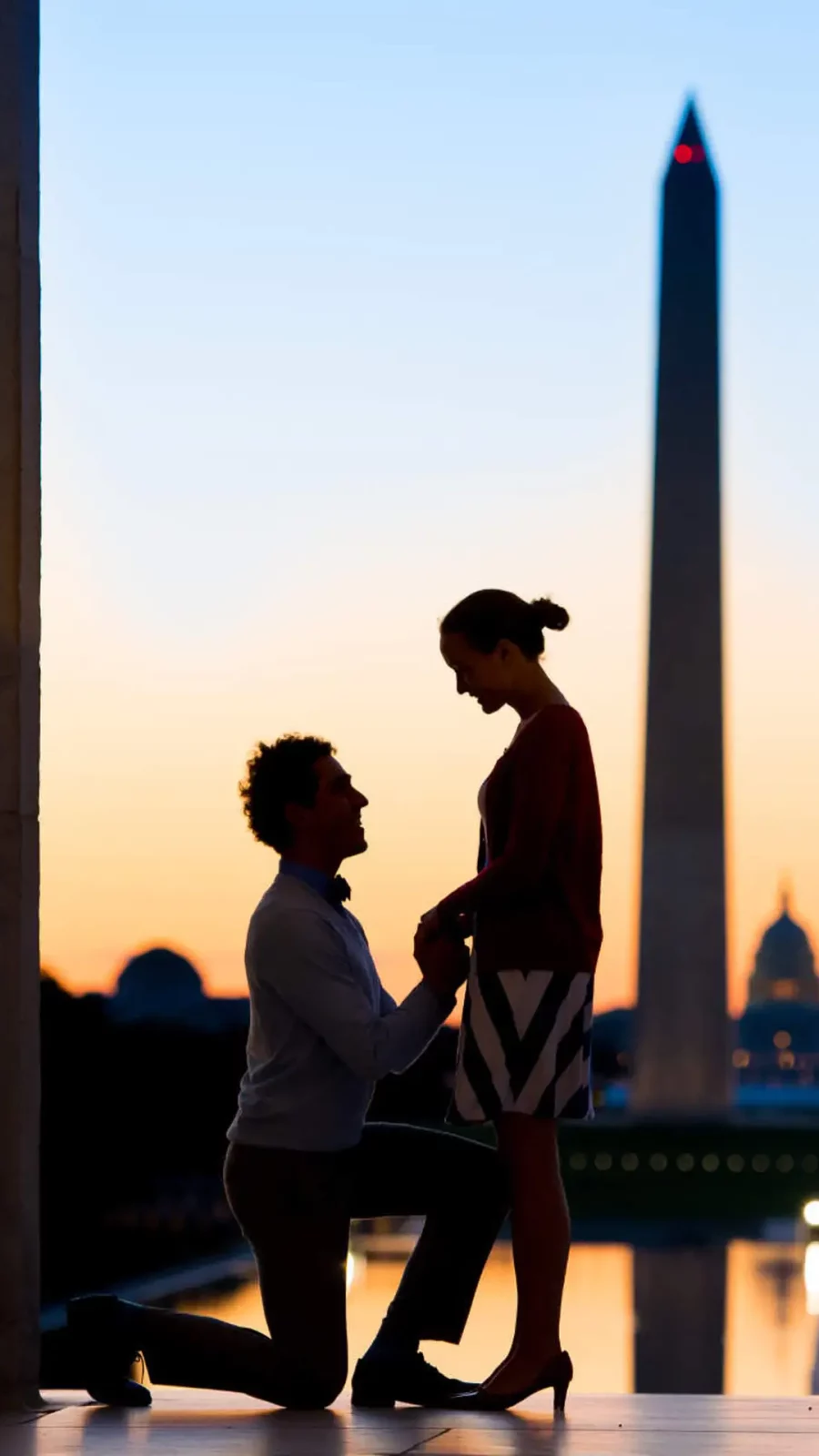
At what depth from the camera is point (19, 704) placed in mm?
8320

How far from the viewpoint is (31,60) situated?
8680 millimetres

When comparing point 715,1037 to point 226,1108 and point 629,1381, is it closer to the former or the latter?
point 629,1381

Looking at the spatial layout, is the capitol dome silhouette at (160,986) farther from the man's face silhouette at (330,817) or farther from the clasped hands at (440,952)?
the clasped hands at (440,952)

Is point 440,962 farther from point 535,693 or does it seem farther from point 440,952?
point 535,693

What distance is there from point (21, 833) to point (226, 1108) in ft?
262

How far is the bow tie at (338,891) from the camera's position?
827 cm

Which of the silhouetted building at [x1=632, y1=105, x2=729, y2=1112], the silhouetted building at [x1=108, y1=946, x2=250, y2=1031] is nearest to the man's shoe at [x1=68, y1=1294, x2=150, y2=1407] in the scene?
the silhouetted building at [x1=632, y1=105, x2=729, y2=1112]

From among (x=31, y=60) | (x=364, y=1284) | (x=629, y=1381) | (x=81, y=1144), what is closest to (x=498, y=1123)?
(x=31, y=60)

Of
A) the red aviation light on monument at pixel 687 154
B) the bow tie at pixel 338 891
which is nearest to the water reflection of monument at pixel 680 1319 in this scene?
the red aviation light on monument at pixel 687 154

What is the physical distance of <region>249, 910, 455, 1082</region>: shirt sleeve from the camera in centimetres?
790

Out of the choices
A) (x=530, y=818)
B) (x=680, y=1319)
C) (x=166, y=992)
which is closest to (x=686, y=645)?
(x=680, y=1319)

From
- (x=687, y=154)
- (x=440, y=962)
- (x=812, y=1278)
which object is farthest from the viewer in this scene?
(x=812, y=1278)

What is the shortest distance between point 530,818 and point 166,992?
166 m

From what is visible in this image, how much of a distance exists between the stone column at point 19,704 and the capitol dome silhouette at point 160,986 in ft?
531
